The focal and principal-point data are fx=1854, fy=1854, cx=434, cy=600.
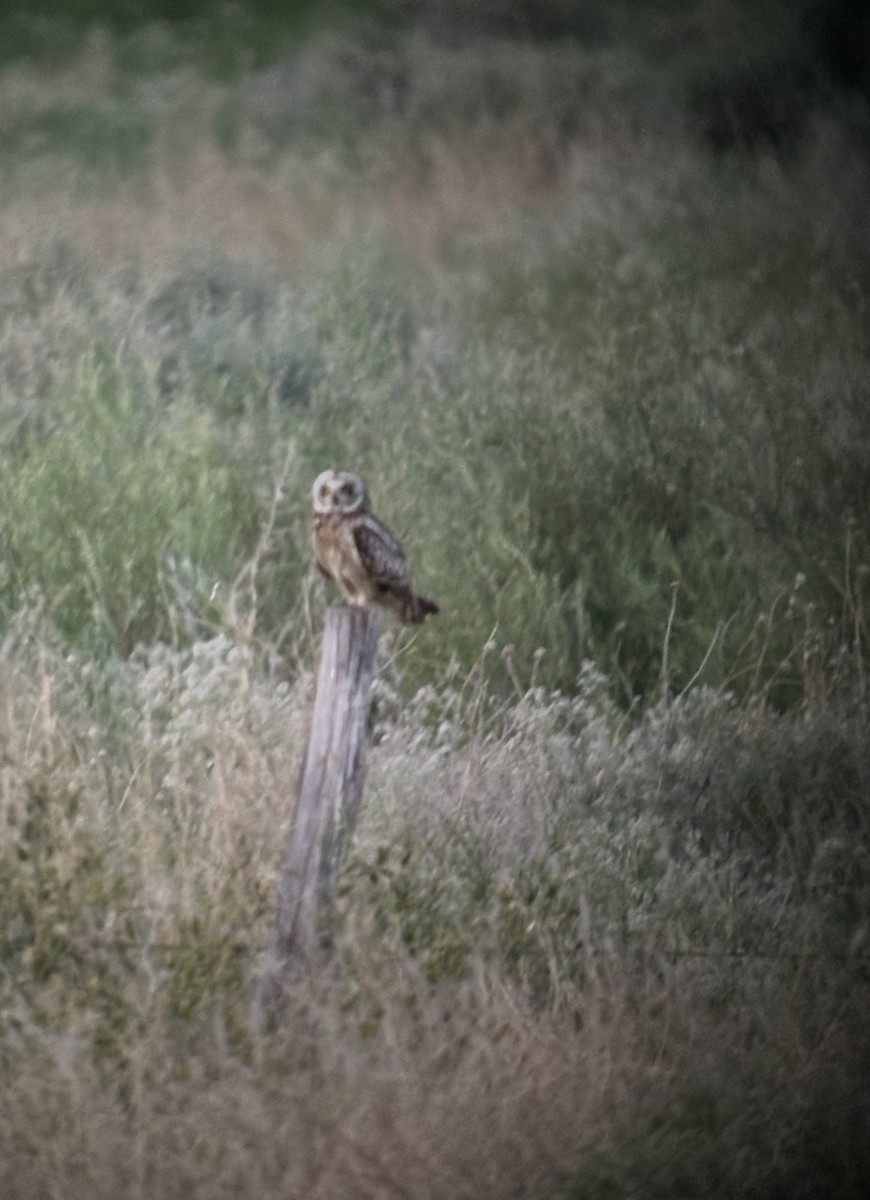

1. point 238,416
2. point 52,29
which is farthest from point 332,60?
point 238,416

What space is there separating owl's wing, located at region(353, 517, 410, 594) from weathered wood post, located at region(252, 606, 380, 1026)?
58cm

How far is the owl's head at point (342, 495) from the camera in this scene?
14.5 ft

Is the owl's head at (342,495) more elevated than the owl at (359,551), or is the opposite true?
the owl's head at (342,495)

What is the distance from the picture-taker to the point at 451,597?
5.93m

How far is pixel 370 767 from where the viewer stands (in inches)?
182

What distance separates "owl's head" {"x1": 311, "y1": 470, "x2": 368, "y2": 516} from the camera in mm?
4414

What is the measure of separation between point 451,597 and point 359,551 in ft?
5.24

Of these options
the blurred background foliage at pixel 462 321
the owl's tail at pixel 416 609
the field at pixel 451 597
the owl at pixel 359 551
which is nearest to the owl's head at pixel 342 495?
the owl at pixel 359 551

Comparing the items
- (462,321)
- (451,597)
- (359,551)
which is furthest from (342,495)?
(462,321)

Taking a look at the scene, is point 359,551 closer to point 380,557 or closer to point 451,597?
point 380,557

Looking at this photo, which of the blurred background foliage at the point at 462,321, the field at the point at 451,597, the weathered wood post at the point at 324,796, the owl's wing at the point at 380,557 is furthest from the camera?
the blurred background foliage at the point at 462,321

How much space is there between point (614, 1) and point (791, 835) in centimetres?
544

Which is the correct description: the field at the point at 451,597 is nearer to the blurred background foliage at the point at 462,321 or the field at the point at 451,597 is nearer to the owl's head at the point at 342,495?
the blurred background foliage at the point at 462,321

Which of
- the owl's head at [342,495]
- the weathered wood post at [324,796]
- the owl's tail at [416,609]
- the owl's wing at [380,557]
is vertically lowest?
the weathered wood post at [324,796]
